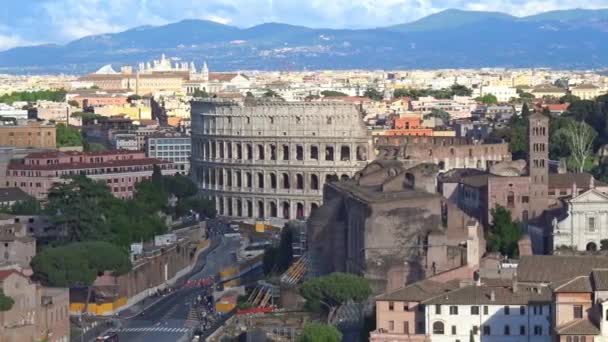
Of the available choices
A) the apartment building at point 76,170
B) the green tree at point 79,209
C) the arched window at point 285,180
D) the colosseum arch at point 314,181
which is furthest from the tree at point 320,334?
the arched window at point 285,180

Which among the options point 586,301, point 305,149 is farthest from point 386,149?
point 586,301

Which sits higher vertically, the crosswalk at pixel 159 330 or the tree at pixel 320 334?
the tree at pixel 320 334

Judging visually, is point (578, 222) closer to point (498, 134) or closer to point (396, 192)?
point (396, 192)

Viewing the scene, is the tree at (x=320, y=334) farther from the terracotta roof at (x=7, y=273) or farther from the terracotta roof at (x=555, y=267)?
the terracotta roof at (x=7, y=273)

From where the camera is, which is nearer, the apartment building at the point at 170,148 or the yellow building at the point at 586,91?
the apartment building at the point at 170,148

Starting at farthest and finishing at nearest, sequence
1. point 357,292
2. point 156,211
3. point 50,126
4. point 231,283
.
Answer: point 50,126 → point 156,211 → point 231,283 → point 357,292

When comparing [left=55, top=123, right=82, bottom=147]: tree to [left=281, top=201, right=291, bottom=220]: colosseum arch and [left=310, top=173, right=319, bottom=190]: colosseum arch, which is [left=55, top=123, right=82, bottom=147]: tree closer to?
[left=281, top=201, right=291, bottom=220]: colosseum arch

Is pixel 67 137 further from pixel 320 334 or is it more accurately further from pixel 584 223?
pixel 320 334
